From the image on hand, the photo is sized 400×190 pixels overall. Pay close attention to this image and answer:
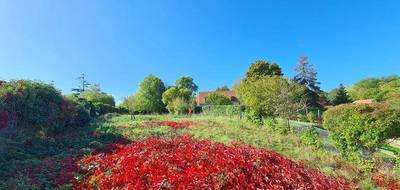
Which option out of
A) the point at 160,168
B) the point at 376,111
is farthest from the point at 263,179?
the point at 376,111

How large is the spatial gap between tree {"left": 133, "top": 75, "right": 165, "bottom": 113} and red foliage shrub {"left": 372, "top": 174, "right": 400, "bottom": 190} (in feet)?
114

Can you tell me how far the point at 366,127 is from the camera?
1284cm

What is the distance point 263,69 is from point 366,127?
99.7 ft

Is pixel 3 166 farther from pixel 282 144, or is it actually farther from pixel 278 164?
pixel 282 144

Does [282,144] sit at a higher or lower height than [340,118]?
lower

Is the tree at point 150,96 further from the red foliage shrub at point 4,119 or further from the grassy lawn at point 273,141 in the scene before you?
the red foliage shrub at point 4,119


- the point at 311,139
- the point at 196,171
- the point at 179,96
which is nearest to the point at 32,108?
the point at 196,171

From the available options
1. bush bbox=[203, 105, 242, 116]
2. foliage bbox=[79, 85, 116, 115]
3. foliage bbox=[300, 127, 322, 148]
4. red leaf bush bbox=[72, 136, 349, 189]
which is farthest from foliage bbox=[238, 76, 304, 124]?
foliage bbox=[79, 85, 116, 115]

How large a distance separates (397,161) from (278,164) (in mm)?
4653

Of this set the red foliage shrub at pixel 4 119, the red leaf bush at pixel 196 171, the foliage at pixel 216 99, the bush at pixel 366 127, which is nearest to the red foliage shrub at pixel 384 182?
the red leaf bush at pixel 196 171

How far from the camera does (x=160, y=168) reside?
914cm

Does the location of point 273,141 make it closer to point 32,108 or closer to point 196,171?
point 196,171

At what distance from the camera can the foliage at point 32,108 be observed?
13.1 metres

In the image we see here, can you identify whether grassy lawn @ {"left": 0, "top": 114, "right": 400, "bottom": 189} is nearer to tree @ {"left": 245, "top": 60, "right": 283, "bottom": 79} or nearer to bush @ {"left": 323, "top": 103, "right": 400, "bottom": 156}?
bush @ {"left": 323, "top": 103, "right": 400, "bottom": 156}
